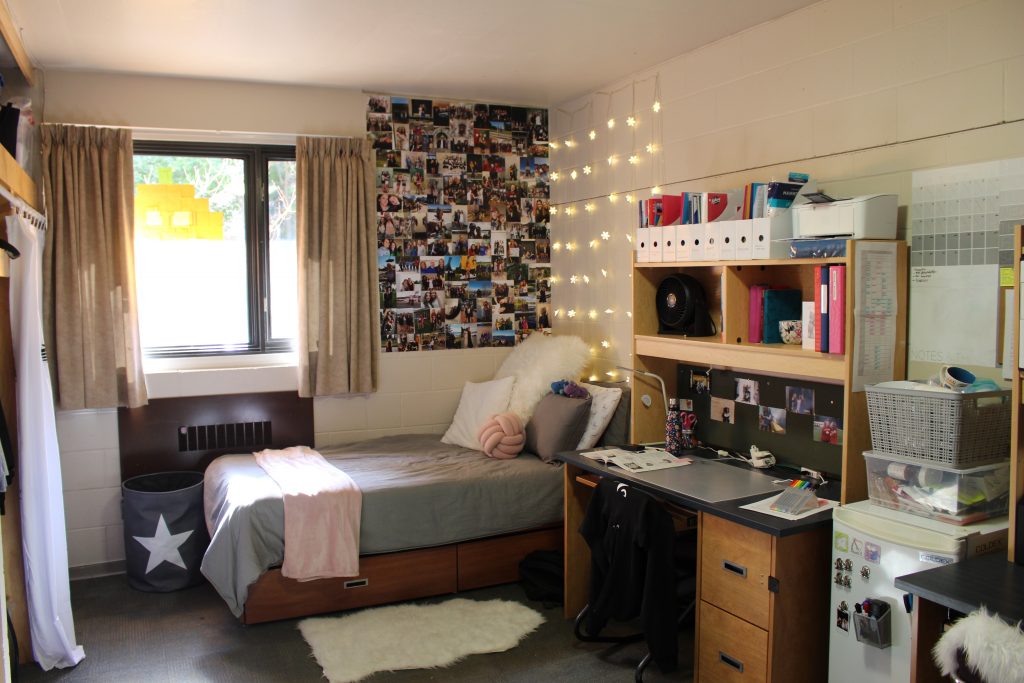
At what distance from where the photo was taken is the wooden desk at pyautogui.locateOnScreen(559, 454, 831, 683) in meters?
2.54

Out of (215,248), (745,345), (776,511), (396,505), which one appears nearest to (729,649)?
(776,511)

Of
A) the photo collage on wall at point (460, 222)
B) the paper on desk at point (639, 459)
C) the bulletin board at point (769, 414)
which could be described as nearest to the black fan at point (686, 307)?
the bulletin board at point (769, 414)

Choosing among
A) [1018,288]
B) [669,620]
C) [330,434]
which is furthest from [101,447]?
[1018,288]

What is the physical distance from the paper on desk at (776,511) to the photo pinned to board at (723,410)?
0.76m

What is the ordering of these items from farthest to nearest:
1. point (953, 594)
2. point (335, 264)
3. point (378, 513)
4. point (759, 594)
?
point (335, 264)
point (378, 513)
point (759, 594)
point (953, 594)

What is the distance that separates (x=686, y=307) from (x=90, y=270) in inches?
116

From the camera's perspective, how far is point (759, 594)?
2.58 metres

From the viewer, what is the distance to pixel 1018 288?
2090mm

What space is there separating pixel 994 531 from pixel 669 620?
3.59ft

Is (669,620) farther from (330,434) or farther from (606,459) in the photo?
(330,434)

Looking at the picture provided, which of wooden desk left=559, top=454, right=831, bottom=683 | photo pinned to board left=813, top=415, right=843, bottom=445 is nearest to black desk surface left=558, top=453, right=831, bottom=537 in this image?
wooden desk left=559, top=454, right=831, bottom=683

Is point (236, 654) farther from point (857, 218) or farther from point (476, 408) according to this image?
point (857, 218)

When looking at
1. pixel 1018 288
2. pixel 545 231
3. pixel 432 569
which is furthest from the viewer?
pixel 545 231

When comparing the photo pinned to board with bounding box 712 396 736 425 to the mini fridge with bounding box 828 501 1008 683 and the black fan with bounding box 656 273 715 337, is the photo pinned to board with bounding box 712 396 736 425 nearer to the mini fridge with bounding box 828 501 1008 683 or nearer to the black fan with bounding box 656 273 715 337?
the black fan with bounding box 656 273 715 337
